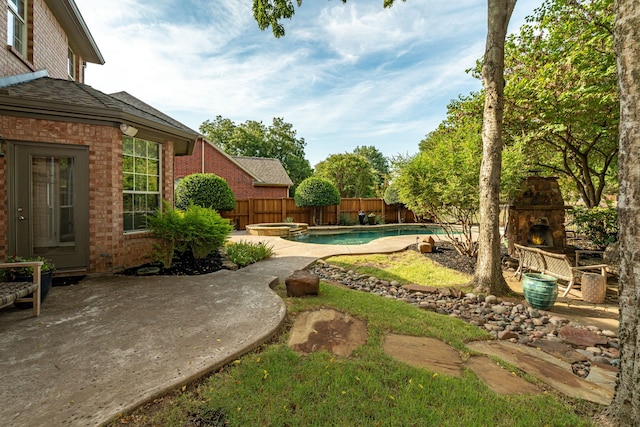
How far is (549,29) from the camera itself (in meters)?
8.37

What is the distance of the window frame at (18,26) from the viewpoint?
5633 millimetres

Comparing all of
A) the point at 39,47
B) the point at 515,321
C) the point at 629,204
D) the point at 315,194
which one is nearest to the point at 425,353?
the point at 629,204

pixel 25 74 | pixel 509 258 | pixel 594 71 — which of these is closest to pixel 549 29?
pixel 594 71

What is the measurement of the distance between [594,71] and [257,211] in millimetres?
14804

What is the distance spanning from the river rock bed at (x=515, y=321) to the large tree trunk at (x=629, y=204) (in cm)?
144

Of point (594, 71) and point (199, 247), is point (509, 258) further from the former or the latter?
point (199, 247)

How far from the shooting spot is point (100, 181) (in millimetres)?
5125

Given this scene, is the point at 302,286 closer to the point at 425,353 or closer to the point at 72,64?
the point at 425,353

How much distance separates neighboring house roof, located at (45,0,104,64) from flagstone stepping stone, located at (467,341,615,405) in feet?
36.6

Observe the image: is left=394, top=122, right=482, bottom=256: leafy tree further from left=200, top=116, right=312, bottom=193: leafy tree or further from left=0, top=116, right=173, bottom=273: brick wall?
left=200, top=116, right=312, bottom=193: leafy tree

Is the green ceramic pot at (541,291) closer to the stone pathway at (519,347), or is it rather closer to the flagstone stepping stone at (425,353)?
the stone pathway at (519,347)

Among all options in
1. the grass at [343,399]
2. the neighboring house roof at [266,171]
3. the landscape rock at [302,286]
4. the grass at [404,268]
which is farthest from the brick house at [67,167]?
the neighboring house roof at [266,171]

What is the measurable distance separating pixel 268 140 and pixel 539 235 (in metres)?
33.6

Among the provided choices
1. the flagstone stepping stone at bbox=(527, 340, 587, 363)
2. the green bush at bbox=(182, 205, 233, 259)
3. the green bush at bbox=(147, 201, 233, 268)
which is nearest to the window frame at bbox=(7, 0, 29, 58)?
the green bush at bbox=(147, 201, 233, 268)
